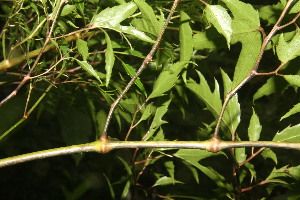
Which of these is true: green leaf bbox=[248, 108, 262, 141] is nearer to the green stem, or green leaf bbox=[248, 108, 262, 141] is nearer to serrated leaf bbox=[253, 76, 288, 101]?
serrated leaf bbox=[253, 76, 288, 101]

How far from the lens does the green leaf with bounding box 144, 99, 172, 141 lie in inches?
25.8

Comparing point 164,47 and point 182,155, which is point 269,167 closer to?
point 182,155

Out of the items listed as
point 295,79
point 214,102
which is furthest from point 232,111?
point 295,79

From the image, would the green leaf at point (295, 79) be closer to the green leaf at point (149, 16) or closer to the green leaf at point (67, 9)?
the green leaf at point (149, 16)

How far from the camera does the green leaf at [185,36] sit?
544mm

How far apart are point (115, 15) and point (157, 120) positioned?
21 centimetres

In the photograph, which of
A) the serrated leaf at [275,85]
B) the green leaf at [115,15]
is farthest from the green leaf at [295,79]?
the green leaf at [115,15]

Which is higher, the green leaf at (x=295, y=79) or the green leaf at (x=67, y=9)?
the green leaf at (x=67, y=9)

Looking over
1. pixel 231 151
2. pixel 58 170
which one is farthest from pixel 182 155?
pixel 58 170

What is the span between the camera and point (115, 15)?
1.65 feet

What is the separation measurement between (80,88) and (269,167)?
781 mm

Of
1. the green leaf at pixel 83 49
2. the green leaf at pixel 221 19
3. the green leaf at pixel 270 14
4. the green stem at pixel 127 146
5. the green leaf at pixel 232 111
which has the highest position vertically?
the green leaf at pixel 221 19

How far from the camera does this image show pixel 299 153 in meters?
1.04

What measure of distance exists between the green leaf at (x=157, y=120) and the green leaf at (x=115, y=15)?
0.68 ft
